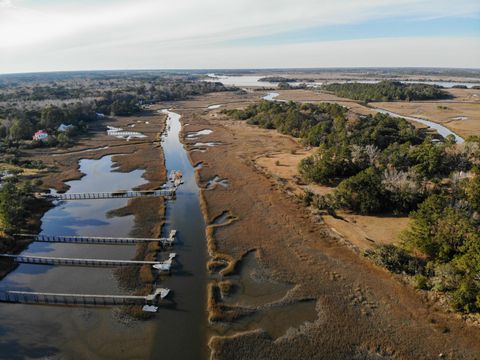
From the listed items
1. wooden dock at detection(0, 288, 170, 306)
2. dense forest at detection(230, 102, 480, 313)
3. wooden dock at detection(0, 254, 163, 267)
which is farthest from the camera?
wooden dock at detection(0, 254, 163, 267)

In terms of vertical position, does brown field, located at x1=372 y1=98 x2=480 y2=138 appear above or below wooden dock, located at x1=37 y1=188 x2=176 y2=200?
above

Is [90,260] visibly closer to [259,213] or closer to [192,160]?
[259,213]

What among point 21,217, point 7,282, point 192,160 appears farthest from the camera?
point 192,160

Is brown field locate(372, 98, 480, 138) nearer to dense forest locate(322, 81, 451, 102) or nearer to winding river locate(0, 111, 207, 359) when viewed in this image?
dense forest locate(322, 81, 451, 102)

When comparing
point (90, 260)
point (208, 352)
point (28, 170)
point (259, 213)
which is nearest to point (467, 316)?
point (208, 352)

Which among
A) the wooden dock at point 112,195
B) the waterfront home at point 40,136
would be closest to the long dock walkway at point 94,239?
the wooden dock at point 112,195

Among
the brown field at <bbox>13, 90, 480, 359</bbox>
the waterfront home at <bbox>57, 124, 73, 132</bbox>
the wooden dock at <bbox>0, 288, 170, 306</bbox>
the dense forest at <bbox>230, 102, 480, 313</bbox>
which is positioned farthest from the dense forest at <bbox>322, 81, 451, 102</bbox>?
the wooden dock at <bbox>0, 288, 170, 306</bbox>

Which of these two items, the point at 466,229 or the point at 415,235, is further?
the point at 415,235
